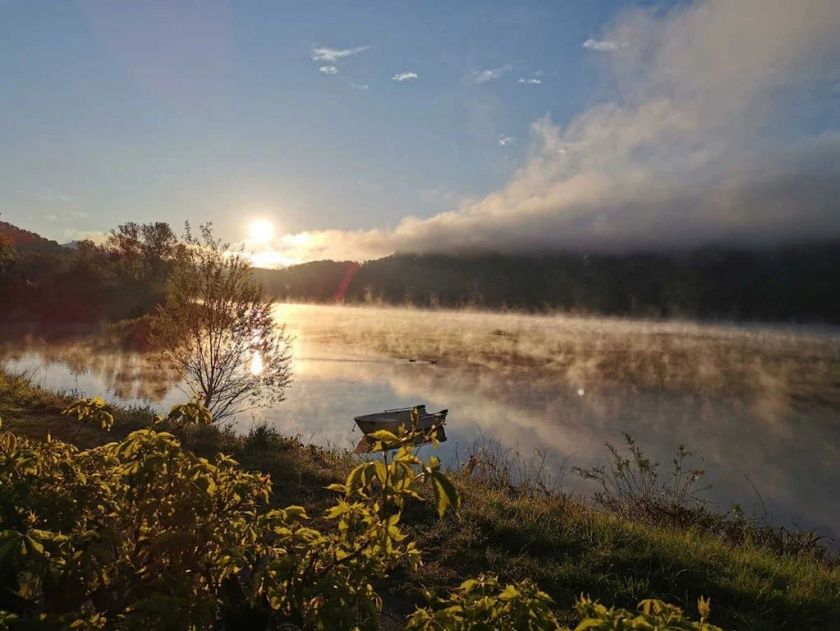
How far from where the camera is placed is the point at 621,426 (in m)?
29.5

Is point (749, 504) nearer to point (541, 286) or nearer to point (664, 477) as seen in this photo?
point (664, 477)

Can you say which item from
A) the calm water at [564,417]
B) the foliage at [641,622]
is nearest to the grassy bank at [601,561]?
the foliage at [641,622]

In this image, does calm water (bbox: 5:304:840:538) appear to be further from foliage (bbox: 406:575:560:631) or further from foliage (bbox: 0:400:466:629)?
foliage (bbox: 406:575:560:631)

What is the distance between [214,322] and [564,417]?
19.7 metres

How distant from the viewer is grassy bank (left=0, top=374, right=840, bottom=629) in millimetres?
6465

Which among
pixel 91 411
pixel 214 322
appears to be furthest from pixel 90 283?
pixel 91 411

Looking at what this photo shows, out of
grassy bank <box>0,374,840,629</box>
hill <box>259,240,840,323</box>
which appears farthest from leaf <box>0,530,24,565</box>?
hill <box>259,240,840,323</box>

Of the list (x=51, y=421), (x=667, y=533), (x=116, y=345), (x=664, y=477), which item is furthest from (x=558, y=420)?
(x=116, y=345)

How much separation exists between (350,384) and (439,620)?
3795cm

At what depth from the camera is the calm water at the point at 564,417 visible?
20.7 m

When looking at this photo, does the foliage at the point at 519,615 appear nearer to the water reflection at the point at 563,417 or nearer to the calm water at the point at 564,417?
the calm water at the point at 564,417

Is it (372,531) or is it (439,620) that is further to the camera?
(372,531)

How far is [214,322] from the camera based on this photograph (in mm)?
19719

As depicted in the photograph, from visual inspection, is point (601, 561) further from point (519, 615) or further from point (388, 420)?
point (388, 420)
